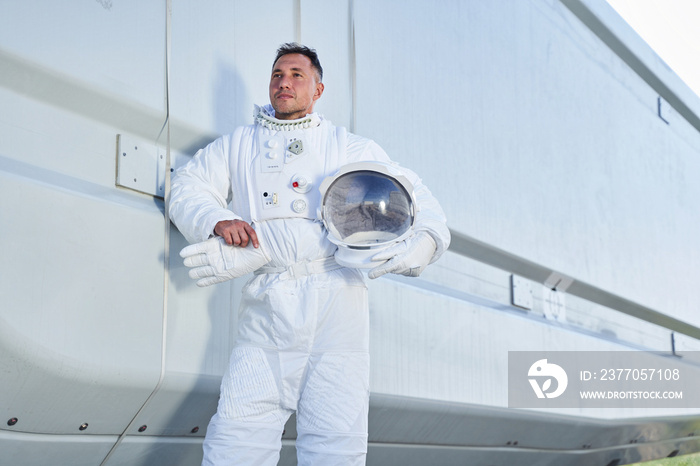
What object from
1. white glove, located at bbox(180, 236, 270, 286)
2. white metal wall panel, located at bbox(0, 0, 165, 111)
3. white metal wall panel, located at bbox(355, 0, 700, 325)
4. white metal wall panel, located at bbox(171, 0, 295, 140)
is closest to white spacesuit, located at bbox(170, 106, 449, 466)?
white glove, located at bbox(180, 236, 270, 286)

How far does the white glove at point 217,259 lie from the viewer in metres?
1.71

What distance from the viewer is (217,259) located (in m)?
1.73

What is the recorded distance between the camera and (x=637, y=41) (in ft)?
15.1

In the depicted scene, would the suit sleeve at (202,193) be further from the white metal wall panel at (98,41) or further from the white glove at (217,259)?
the white metal wall panel at (98,41)

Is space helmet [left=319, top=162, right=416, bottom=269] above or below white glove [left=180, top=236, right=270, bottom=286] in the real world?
above

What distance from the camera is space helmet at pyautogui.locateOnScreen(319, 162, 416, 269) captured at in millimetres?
1788

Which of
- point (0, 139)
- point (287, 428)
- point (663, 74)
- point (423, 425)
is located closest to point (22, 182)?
point (0, 139)

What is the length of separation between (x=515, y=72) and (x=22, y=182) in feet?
7.56

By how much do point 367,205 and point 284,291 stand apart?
10.4 inches

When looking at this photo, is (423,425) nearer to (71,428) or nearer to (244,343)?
(244,343)

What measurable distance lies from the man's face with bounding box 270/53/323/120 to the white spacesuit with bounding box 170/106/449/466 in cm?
5

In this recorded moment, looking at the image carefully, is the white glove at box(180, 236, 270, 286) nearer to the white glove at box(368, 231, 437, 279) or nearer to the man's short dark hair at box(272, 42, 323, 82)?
the white glove at box(368, 231, 437, 279)

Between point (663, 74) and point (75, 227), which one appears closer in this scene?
point (75, 227)

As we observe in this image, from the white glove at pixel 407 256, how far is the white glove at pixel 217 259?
0.88ft
